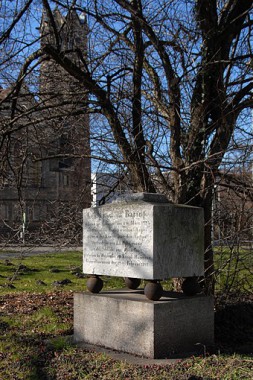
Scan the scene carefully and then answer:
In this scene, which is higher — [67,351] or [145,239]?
[145,239]

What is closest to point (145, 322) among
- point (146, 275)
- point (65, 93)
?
point (146, 275)

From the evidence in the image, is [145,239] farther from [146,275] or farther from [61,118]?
[61,118]

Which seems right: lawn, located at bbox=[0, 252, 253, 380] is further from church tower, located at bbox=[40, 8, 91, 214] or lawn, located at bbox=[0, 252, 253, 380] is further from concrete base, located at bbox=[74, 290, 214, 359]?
church tower, located at bbox=[40, 8, 91, 214]

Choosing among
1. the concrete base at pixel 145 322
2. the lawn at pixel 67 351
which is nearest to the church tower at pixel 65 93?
the lawn at pixel 67 351

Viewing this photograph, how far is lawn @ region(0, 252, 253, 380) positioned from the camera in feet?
18.6

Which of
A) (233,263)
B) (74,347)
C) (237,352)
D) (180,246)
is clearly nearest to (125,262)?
(180,246)

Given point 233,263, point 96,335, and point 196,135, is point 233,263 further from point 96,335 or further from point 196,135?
point 96,335

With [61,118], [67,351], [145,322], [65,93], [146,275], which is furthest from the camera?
[61,118]

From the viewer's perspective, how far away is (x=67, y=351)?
6.58m

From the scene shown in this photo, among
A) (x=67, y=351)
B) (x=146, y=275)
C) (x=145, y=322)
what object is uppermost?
(x=146, y=275)

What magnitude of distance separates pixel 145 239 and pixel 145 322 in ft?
2.97

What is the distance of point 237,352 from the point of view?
21.5ft

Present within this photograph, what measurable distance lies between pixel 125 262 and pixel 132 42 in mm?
4741

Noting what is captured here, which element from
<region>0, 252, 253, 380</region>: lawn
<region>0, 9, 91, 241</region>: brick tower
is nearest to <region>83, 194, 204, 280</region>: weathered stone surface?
<region>0, 252, 253, 380</region>: lawn
